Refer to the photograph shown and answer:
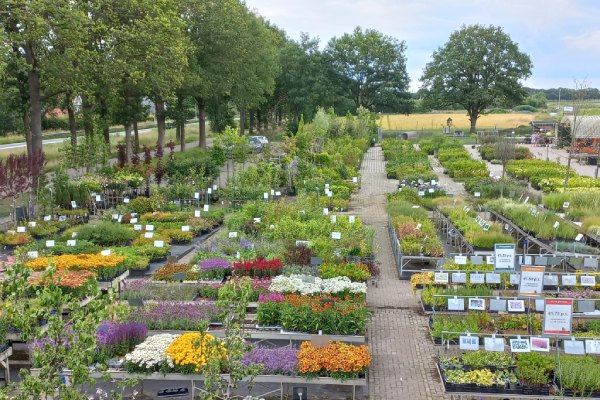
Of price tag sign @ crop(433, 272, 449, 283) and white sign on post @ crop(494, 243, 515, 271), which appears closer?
white sign on post @ crop(494, 243, 515, 271)

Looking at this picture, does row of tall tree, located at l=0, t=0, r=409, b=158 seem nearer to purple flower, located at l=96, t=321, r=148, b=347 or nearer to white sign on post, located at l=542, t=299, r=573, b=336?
purple flower, located at l=96, t=321, r=148, b=347

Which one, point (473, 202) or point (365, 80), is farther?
point (365, 80)

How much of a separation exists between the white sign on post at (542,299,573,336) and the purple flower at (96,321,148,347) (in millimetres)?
6061

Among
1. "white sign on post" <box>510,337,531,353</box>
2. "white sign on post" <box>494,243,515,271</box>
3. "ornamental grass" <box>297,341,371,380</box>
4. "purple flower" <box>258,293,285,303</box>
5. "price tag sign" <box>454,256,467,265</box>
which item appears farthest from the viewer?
"price tag sign" <box>454,256,467,265</box>

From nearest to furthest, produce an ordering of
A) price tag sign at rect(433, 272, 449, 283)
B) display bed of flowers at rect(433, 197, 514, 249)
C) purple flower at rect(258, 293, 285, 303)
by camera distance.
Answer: purple flower at rect(258, 293, 285, 303)
price tag sign at rect(433, 272, 449, 283)
display bed of flowers at rect(433, 197, 514, 249)

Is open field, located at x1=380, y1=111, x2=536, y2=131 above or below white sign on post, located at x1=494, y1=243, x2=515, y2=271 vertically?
above

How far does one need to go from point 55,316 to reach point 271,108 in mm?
65408

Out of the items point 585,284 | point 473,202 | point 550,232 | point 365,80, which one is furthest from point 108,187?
point 365,80

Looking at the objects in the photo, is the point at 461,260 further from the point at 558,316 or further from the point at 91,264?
the point at 91,264

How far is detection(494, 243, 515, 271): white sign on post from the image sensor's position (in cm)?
1154

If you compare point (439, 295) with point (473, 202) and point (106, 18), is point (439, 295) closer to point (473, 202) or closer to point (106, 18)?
point (473, 202)

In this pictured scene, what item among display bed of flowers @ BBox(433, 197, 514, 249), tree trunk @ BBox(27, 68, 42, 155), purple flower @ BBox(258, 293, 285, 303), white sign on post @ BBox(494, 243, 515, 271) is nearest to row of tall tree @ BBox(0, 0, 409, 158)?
tree trunk @ BBox(27, 68, 42, 155)

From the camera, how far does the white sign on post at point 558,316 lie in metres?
8.29

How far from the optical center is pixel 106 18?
2547 cm
